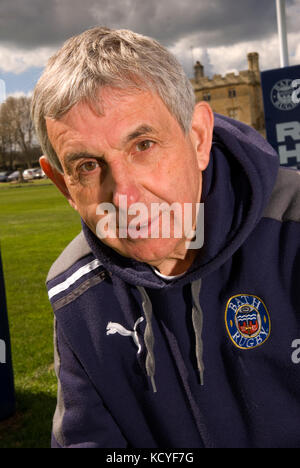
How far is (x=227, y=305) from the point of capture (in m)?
1.86

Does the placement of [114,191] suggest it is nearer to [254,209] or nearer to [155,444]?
[254,209]

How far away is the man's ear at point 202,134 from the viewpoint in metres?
1.84

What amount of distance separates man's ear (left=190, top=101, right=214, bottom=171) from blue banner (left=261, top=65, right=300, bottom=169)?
5584 mm

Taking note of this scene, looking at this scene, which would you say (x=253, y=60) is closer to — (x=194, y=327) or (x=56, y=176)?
(x=56, y=176)

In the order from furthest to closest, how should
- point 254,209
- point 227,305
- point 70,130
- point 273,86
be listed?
1. point 273,86
2. point 227,305
3. point 254,209
4. point 70,130

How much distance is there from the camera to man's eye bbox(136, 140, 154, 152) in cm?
164

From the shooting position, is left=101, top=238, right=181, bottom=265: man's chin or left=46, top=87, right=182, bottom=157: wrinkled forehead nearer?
left=46, top=87, right=182, bottom=157: wrinkled forehead

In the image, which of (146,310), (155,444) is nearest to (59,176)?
(146,310)

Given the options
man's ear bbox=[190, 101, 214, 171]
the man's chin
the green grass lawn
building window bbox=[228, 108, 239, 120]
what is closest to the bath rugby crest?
the man's chin

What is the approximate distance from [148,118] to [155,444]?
1.24 m

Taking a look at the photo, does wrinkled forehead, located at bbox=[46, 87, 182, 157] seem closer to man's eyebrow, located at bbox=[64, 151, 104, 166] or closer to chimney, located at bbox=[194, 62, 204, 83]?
man's eyebrow, located at bbox=[64, 151, 104, 166]

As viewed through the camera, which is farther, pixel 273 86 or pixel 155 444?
pixel 273 86

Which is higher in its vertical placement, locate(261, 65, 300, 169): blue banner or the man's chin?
locate(261, 65, 300, 169): blue banner

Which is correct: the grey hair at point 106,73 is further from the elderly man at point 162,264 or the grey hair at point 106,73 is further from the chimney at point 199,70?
the chimney at point 199,70
